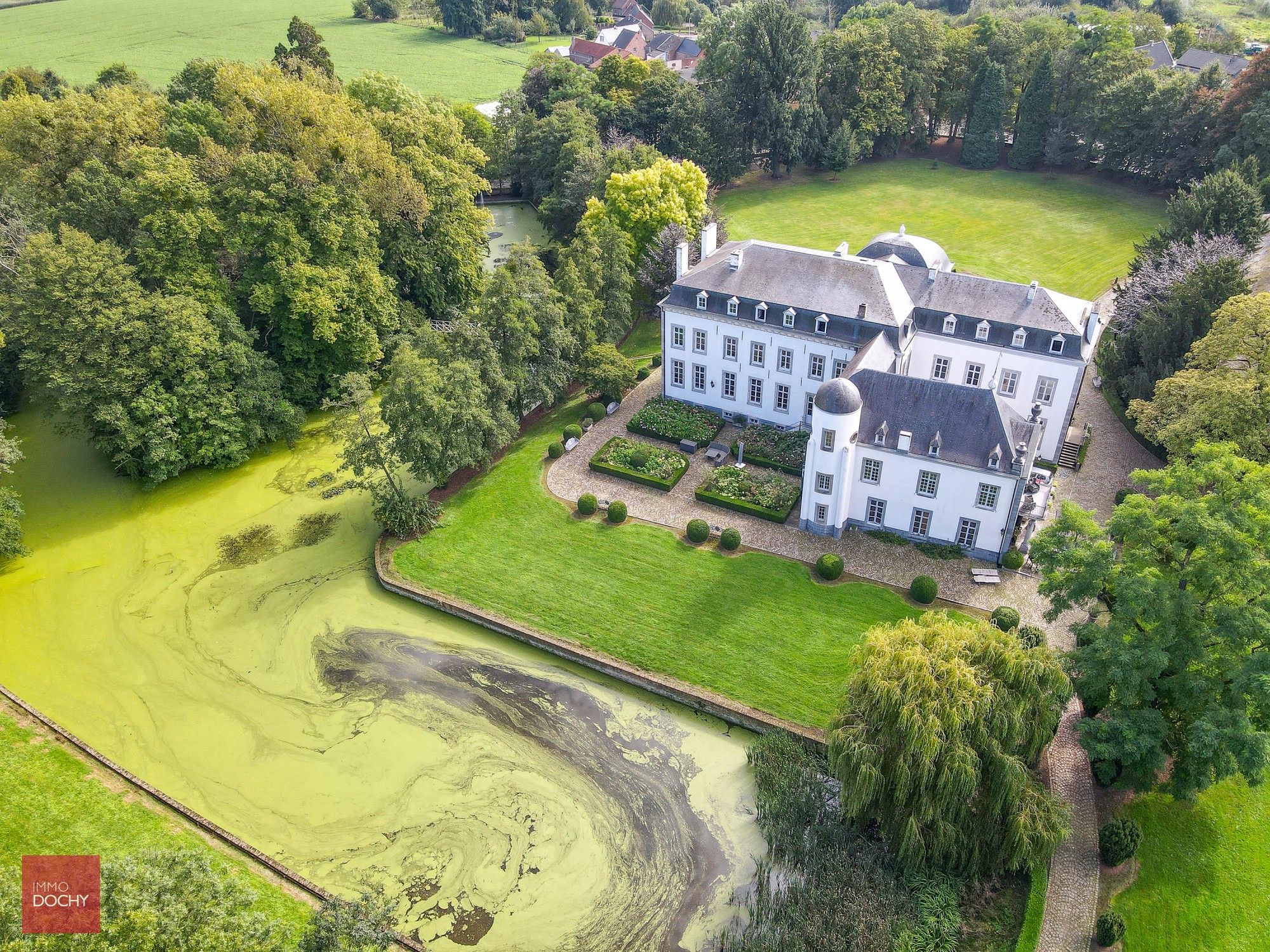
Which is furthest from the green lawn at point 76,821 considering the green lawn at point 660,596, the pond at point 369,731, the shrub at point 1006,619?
the shrub at point 1006,619

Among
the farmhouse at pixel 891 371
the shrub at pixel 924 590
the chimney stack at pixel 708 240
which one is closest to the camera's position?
the shrub at pixel 924 590

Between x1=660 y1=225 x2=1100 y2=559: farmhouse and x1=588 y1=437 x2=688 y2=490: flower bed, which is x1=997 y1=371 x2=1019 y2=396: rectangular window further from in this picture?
x1=588 y1=437 x2=688 y2=490: flower bed

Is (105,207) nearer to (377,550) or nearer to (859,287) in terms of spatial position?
(377,550)

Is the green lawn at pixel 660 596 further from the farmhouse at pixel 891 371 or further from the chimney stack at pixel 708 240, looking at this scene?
the chimney stack at pixel 708 240

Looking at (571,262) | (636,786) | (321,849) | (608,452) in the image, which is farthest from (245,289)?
(636,786)

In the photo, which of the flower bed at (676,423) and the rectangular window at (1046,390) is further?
the flower bed at (676,423)

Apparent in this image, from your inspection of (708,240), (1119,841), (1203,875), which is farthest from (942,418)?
(708,240)

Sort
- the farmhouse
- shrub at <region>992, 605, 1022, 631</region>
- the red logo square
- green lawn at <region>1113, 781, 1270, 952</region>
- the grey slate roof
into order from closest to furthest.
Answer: the red logo square, green lawn at <region>1113, 781, 1270, 952</region>, shrub at <region>992, 605, 1022, 631</region>, the grey slate roof, the farmhouse

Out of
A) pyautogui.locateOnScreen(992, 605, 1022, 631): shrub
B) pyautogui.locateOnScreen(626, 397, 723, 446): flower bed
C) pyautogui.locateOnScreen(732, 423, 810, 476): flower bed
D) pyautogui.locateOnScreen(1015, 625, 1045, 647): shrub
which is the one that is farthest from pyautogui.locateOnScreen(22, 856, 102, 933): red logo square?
pyautogui.locateOnScreen(732, 423, 810, 476): flower bed
